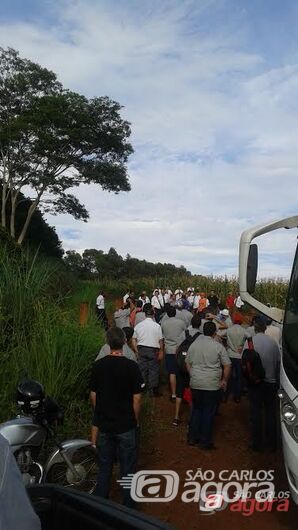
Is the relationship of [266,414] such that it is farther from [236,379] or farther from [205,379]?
[236,379]

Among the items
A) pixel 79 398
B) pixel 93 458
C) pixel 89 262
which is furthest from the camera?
pixel 89 262

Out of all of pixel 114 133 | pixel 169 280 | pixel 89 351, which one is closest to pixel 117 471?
pixel 89 351

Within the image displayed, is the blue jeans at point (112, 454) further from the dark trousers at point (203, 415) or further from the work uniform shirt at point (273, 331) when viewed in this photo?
the work uniform shirt at point (273, 331)

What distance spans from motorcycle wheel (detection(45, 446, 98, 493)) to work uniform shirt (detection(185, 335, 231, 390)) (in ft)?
7.63

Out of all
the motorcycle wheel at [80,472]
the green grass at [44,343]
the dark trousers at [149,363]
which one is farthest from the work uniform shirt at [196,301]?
the motorcycle wheel at [80,472]

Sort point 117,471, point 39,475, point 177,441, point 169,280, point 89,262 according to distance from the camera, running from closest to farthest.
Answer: point 39,475 < point 117,471 < point 177,441 < point 169,280 < point 89,262

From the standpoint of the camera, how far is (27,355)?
6965mm

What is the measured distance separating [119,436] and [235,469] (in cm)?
232

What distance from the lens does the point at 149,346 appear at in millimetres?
9844

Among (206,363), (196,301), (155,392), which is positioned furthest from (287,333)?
(196,301)

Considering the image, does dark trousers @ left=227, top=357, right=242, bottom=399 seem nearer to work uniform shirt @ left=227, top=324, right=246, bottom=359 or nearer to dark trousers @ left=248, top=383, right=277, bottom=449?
work uniform shirt @ left=227, top=324, right=246, bottom=359

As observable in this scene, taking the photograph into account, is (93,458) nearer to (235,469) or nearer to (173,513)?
(173,513)

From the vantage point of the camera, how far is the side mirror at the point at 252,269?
446 centimetres

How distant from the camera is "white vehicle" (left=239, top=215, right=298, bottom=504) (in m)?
3.97
